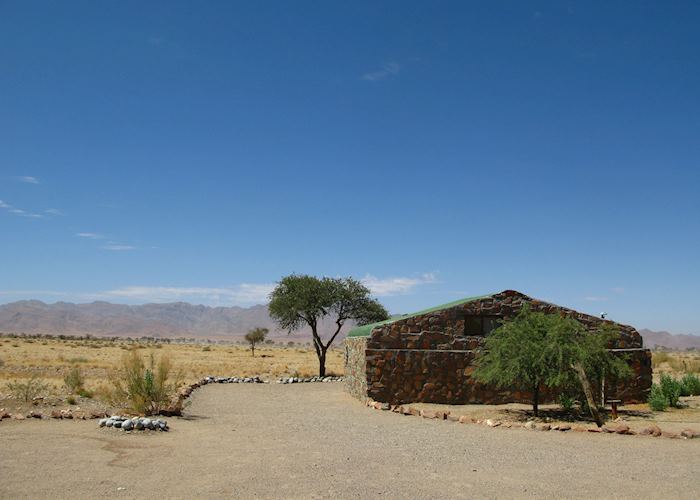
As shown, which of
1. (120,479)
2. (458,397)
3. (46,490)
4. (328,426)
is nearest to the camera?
(46,490)

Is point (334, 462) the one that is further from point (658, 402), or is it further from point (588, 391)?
point (658, 402)

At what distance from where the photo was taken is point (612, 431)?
13820 millimetres

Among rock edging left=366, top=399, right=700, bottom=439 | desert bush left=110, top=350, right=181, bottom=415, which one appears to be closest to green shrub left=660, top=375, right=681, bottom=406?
rock edging left=366, top=399, right=700, bottom=439

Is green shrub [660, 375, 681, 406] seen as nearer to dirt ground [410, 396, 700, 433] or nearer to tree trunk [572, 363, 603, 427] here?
dirt ground [410, 396, 700, 433]

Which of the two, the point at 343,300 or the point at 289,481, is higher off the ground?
the point at 343,300

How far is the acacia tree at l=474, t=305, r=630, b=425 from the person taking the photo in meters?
16.0

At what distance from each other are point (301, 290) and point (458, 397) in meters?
17.4

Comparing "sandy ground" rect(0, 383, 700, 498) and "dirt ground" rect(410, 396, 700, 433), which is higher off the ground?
"dirt ground" rect(410, 396, 700, 433)

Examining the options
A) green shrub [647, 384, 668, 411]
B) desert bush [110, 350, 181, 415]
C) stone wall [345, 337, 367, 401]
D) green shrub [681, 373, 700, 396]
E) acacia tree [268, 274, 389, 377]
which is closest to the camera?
desert bush [110, 350, 181, 415]

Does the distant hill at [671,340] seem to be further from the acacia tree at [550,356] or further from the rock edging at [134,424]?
the rock edging at [134,424]

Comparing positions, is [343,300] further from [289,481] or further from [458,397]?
[289,481]

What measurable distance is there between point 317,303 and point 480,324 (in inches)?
641

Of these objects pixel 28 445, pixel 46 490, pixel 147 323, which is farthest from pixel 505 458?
pixel 147 323

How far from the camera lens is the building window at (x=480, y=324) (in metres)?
21.3
